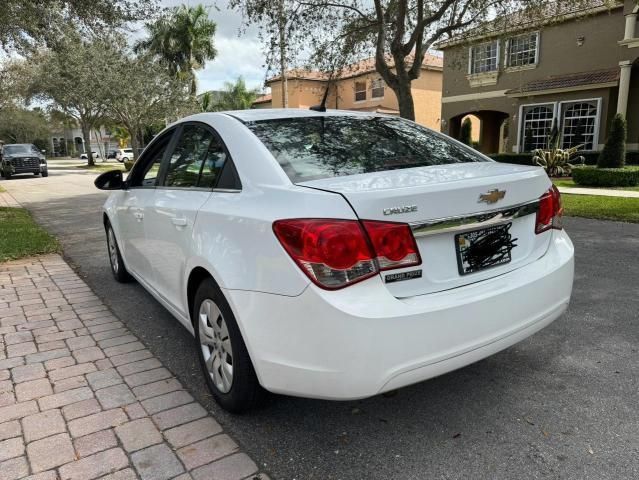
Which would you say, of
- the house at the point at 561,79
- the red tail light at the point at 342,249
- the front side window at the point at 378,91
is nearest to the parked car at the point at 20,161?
the front side window at the point at 378,91

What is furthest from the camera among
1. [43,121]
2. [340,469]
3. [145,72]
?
[43,121]

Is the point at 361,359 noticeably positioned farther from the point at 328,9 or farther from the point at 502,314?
the point at 328,9

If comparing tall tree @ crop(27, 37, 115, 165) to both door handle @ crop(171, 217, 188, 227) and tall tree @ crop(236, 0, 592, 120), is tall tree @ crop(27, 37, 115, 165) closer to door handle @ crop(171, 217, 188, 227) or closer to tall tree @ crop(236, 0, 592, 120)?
tall tree @ crop(236, 0, 592, 120)

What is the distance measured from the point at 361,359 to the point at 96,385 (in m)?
1.91

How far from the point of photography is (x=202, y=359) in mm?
→ 2875

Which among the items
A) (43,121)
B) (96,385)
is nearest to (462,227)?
(96,385)

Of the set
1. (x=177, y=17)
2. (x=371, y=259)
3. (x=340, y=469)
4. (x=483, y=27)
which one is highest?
(x=177, y=17)

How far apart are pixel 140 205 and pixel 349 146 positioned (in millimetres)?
1876

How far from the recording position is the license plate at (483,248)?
232cm

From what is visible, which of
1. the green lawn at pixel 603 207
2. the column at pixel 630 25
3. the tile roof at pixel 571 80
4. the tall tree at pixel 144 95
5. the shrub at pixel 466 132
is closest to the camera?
the green lawn at pixel 603 207

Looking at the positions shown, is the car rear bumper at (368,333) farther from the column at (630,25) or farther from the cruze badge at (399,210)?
the column at (630,25)

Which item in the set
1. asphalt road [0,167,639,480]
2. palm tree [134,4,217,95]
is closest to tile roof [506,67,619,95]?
asphalt road [0,167,639,480]

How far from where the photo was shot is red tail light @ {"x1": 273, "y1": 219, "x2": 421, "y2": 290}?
6.68ft

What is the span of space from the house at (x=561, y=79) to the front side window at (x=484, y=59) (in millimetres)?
43
